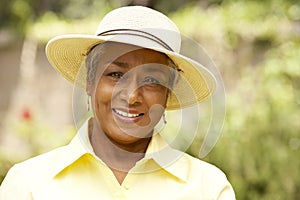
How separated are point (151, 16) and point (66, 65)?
0.34m

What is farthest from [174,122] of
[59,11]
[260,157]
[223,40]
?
[59,11]

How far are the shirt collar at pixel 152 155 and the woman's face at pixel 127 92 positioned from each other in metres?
Answer: 0.08

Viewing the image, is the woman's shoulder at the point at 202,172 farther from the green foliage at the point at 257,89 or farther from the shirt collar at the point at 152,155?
the green foliage at the point at 257,89

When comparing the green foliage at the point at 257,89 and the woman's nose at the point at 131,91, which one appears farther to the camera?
the green foliage at the point at 257,89

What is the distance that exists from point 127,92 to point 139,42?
5.8 inches

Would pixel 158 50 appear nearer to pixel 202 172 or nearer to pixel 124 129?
pixel 124 129

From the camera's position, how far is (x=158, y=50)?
2.49m

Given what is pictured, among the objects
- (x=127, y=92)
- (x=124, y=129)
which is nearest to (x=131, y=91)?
(x=127, y=92)

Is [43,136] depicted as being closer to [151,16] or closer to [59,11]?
[151,16]

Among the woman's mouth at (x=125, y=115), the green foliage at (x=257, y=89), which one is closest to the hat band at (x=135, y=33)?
the woman's mouth at (x=125, y=115)

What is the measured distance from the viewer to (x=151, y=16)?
259 cm

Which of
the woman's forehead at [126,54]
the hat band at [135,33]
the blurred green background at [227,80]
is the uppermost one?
the hat band at [135,33]

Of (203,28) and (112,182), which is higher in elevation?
(112,182)

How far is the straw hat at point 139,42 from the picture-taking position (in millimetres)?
2523
